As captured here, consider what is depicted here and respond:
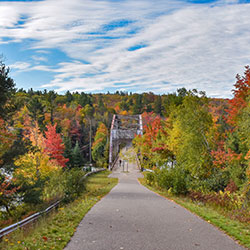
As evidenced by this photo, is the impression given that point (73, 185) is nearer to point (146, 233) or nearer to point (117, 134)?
point (146, 233)

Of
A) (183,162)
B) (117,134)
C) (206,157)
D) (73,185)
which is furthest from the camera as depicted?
(117,134)

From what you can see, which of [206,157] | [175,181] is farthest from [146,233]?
[206,157]

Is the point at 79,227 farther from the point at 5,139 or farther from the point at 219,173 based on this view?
the point at 219,173

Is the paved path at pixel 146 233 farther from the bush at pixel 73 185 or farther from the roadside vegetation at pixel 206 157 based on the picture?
the roadside vegetation at pixel 206 157

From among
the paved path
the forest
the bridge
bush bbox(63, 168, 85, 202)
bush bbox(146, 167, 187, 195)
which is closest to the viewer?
the paved path

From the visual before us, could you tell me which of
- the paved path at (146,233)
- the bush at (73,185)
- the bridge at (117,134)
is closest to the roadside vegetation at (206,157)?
the bush at (73,185)

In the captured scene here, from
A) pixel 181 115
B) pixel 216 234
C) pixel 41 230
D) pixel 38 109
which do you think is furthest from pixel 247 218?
pixel 38 109

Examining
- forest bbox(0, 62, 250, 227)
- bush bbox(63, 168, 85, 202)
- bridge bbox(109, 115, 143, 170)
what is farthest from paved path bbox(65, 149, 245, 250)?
bridge bbox(109, 115, 143, 170)

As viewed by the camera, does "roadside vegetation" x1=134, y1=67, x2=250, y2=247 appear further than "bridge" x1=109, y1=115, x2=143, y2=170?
No

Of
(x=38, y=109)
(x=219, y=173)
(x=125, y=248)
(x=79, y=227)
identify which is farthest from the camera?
(x=38, y=109)

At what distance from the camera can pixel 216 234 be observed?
7191 millimetres

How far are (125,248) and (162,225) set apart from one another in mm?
2472

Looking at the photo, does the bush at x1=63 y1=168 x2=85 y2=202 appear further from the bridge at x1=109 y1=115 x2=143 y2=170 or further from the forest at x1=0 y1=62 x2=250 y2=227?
the bridge at x1=109 y1=115 x2=143 y2=170

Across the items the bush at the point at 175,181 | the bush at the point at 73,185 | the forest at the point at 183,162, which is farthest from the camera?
the bush at the point at 175,181
